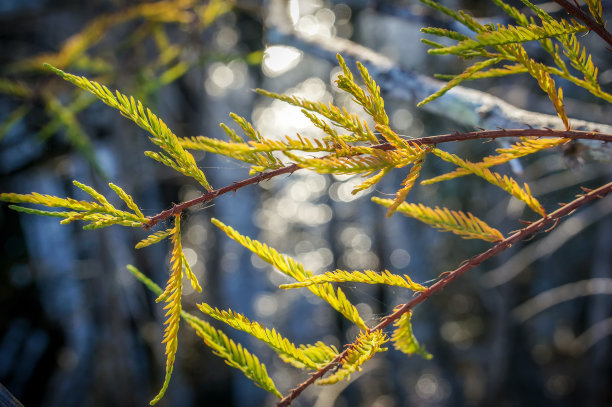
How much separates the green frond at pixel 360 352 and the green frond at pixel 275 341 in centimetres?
4

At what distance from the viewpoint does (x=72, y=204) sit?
0.53 m

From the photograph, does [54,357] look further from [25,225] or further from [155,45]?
[155,45]

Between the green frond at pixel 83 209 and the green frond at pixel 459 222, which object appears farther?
the green frond at pixel 459 222

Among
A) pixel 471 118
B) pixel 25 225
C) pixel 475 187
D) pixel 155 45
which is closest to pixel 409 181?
pixel 471 118

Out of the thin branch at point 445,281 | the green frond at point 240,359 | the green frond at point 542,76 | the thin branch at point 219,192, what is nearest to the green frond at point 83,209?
the thin branch at point 219,192

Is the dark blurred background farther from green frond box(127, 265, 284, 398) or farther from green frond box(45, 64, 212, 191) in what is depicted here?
green frond box(127, 265, 284, 398)

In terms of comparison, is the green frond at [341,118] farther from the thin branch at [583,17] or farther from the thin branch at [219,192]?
the thin branch at [583,17]

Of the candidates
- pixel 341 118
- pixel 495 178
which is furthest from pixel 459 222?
pixel 341 118

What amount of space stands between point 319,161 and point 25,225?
530cm

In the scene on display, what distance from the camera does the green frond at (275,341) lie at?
0.60m

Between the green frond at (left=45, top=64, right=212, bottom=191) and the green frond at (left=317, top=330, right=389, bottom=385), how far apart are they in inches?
13.3

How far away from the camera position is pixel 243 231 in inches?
301

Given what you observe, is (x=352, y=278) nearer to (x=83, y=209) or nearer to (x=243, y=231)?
(x=83, y=209)

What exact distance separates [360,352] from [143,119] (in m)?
0.48
